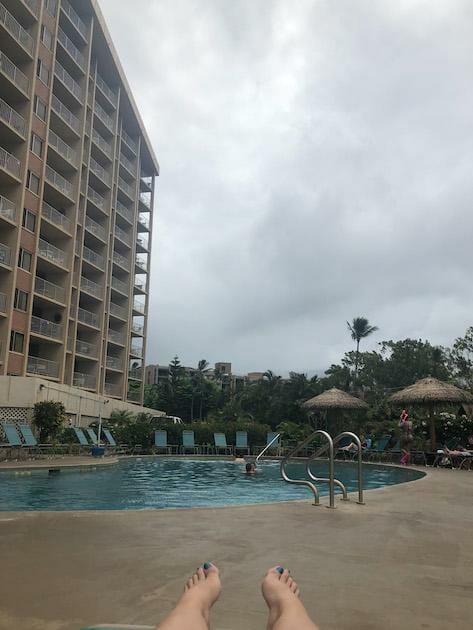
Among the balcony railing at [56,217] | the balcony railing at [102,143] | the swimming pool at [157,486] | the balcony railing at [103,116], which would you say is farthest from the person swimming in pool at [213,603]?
the balcony railing at [103,116]

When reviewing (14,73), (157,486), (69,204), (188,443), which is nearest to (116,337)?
(69,204)

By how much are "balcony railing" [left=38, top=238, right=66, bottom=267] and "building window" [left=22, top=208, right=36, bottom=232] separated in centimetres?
162

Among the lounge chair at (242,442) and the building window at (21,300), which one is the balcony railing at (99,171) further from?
the lounge chair at (242,442)

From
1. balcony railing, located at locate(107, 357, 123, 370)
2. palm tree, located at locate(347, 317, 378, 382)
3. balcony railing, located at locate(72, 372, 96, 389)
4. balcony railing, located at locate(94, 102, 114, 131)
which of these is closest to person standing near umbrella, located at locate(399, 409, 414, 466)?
balcony railing, located at locate(72, 372, 96, 389)

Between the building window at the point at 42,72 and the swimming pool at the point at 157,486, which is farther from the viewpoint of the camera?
the building window at the point at 42,72

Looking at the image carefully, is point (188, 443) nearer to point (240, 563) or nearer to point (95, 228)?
point (95, 228)

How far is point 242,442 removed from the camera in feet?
78.5

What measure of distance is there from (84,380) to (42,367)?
210 inches

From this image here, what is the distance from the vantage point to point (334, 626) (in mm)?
2566

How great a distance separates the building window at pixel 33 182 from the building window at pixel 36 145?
1.29 metres

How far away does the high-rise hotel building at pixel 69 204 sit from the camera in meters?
25.7

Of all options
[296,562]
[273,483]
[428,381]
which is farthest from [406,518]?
[428,381]

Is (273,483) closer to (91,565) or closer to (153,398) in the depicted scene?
(91,565)

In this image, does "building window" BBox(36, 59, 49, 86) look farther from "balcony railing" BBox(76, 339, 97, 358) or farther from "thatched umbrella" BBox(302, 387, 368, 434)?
"thatched umbrella" BBox(302, 387, 368, 434)
